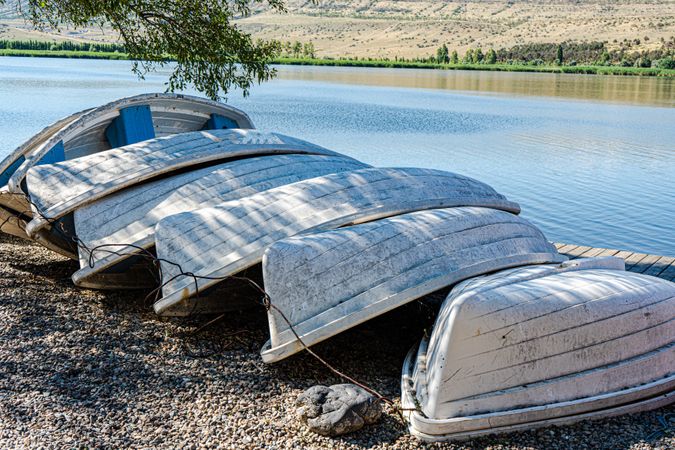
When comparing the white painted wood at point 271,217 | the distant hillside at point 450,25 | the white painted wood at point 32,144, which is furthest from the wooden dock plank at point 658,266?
the distant hillside at point 450,25

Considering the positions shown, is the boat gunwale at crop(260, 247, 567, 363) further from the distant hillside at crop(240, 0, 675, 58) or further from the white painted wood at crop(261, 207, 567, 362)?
the distant hillside at crop(240, 0, 675, 58)

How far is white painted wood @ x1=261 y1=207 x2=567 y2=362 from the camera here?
15.9ft

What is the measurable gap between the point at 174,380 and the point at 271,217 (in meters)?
1.48

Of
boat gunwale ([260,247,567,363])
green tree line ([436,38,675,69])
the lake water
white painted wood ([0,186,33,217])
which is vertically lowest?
the lake water

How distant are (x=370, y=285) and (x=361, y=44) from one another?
130198mm

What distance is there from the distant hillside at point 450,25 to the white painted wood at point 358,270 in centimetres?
9732

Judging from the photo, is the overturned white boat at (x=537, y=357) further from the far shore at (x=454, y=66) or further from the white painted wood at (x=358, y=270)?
the far shore at (x=454, y=66)

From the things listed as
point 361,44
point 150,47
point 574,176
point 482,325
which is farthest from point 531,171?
point 361,44

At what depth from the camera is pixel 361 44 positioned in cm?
13125

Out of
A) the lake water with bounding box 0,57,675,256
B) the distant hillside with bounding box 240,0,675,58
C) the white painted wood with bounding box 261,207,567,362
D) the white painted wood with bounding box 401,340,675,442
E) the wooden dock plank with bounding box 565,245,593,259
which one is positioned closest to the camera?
the white painted wood with bounding box 401,340,675,442

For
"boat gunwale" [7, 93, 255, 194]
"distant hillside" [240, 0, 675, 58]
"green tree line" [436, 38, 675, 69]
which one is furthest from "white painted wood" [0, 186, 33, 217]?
"distant hillside" [240, 0, 675, 58]

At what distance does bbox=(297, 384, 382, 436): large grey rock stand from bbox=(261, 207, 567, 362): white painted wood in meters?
0.43

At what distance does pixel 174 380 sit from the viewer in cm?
484

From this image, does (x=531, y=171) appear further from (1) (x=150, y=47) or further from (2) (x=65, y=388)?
(2) (x=65, y=388)
